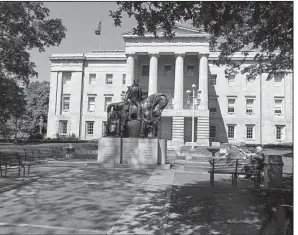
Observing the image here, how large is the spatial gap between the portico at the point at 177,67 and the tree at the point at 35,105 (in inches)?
948

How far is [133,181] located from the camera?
38.7 ft

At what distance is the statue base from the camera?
16.8m

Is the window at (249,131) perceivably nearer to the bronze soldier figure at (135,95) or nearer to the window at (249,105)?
the window at (249,105)

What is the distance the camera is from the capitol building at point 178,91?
4997cm

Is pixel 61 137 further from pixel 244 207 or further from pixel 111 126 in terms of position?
pixel 244 207

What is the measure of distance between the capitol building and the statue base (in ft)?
101

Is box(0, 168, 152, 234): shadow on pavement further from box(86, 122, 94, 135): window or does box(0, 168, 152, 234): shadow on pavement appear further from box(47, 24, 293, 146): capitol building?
box(86, 122, 94, 135): window

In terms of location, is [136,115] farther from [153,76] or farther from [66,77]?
[66,77]

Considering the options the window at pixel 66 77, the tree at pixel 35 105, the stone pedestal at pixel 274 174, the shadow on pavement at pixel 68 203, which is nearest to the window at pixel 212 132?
the window at pixel 66 77

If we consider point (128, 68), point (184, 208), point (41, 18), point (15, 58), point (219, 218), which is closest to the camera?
point (219, 218)

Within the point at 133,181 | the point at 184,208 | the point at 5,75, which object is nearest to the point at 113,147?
the point at 133,181

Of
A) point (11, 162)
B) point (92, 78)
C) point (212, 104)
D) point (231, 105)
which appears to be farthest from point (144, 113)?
point (92, 78)

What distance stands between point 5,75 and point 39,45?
22.2ft

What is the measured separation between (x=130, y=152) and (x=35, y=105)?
2160 inches
